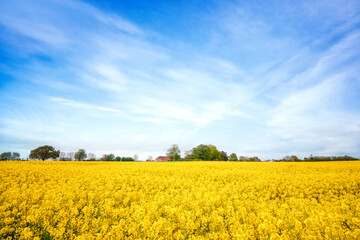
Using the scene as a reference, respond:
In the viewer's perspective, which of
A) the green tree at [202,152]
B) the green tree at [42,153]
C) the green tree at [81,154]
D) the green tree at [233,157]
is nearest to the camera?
the green tree at [42,153]

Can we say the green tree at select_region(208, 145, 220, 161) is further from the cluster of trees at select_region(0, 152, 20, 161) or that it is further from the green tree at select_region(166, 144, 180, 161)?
the cluster of trees at select_region(0, 152, 20, 161)

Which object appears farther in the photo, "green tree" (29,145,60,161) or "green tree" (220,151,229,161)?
"green tree" (220,151,229,161)

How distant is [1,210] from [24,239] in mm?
2465

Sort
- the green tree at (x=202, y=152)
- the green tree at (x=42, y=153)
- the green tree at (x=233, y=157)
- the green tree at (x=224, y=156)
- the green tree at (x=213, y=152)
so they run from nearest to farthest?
the green tree at (x=42, y=153) → the green tree at (x=202, y=152) → the green tree at (x=213, y=152) → the green tree at (x=233, y=157) → the green tree at (x=224, y=156)

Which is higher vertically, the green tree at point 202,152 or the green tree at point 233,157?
the green tree at point 202,152

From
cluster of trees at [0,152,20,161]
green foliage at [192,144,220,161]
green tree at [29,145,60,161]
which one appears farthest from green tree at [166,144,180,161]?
cluster of trees at [0,152,20,161]

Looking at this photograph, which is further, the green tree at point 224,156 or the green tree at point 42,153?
the green tree at point 224,156

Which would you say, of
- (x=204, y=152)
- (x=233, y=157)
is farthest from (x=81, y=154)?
(x=233, y=157)

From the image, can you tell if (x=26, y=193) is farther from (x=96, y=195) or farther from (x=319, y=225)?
(x=319, y=225)

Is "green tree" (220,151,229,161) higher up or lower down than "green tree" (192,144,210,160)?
lower down

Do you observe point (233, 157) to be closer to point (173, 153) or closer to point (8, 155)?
point (173, 153)

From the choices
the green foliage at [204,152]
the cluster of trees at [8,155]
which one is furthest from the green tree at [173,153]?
the cluster of trees at [8,155]

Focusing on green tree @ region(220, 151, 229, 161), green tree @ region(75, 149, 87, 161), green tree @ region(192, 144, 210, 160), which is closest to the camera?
green tree @ region(192, 144, 210, 160)

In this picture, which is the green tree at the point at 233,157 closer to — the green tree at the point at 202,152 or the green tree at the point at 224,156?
the green tree at the point at 224,156
